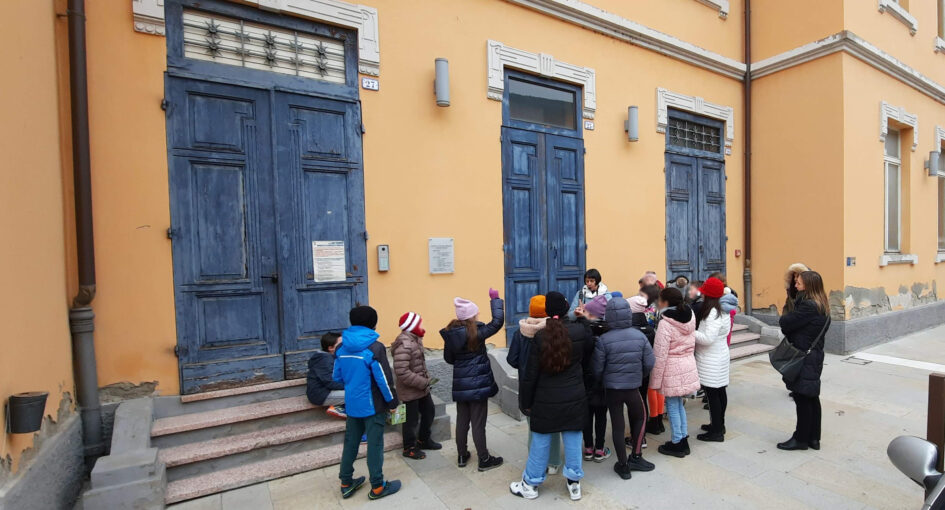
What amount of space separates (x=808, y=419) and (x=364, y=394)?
13.4ft

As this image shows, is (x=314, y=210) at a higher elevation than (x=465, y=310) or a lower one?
higher

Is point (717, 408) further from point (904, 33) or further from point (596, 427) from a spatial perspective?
point (904, 33)

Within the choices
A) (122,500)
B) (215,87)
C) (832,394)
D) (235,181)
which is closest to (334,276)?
(235,181)

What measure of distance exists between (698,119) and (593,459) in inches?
277

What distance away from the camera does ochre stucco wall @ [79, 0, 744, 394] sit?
4.13 metres

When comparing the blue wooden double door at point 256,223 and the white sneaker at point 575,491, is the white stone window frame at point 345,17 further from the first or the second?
the white sneaker at point 575,491

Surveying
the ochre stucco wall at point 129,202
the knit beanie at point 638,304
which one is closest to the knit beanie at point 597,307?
the knit beanie at point 638,304

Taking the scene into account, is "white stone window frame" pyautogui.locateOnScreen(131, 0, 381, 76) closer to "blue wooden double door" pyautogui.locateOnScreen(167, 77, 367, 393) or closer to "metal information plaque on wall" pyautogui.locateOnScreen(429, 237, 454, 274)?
"blue wooden double door" pyautogui.locateOnScreen(167, 77, 367, 393)

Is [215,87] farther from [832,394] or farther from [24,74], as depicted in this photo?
[832,394]

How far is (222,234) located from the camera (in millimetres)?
4582

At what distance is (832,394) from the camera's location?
5969 millimetres

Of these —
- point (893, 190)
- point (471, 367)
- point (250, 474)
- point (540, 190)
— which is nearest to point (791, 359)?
point (471, 367)

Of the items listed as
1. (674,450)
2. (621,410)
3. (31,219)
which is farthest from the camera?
(674,450)

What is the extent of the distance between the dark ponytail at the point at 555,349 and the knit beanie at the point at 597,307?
0.59 m
